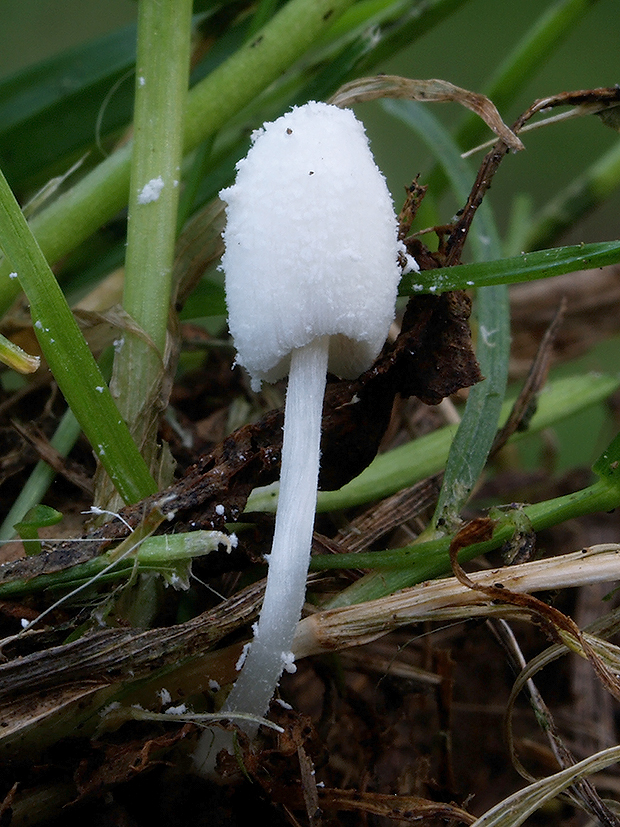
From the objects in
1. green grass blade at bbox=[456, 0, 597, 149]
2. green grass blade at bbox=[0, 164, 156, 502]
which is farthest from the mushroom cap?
green grass blade at bbox=[456, 0, 597, 149]

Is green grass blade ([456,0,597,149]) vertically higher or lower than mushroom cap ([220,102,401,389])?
higher

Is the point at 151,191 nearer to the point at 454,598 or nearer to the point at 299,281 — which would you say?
the point at 299,281

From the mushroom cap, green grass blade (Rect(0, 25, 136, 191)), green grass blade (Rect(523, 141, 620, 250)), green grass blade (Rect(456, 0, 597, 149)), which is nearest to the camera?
the mushroom cap

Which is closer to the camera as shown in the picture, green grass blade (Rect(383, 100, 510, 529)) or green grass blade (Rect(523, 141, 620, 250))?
green grass blade (Rect(383, 100, 510, 529))

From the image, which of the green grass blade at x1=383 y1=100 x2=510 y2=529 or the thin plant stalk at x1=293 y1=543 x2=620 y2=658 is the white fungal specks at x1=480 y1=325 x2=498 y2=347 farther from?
the thin plant stalk at x1=293 y1=543 x2=620 y2=658

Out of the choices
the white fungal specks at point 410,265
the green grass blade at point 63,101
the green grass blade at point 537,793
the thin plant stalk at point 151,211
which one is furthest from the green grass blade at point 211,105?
the green grass blade at point 537,793

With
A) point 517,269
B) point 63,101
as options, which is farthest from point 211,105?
point 517,269
